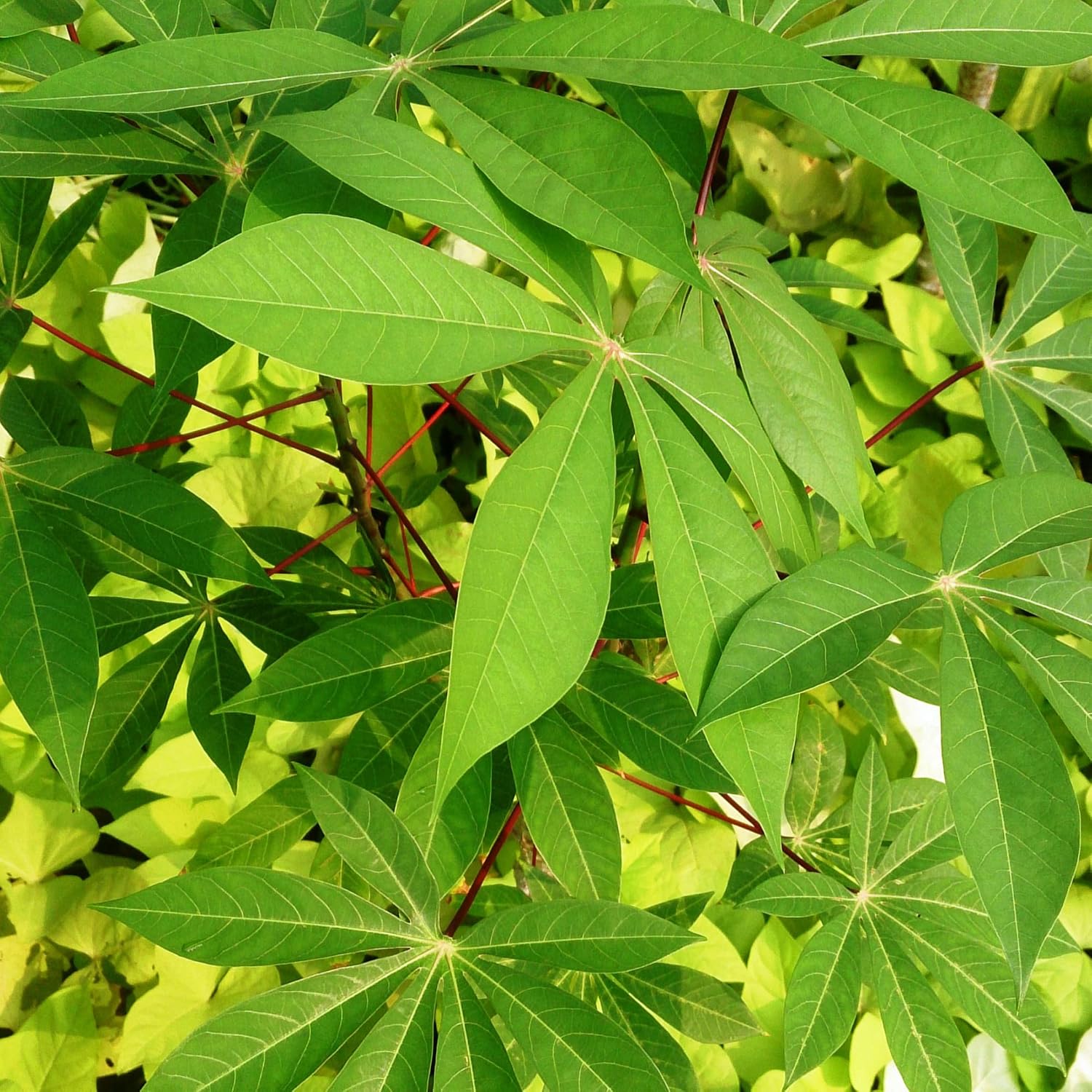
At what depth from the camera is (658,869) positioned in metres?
0.97

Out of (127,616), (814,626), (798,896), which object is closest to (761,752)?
(814,626)

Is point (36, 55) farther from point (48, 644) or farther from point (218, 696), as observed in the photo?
point (218, 696)

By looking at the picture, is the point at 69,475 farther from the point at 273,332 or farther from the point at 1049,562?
the point at 1049,562

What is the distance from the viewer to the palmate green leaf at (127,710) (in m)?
0.62

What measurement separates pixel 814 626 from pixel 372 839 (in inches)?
9.4

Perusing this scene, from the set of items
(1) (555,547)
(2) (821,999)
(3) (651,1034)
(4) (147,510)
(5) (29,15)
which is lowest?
(3) (651,1034)

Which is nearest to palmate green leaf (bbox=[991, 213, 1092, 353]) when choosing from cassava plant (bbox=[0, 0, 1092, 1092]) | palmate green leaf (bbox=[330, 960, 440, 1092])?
cassava plant (bbox=[0, 0, 1092, 1092])

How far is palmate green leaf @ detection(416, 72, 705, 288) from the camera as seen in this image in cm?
34

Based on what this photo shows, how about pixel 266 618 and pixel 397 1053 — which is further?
pixel 266 618

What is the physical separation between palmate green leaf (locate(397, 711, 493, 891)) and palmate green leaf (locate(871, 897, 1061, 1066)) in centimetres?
32

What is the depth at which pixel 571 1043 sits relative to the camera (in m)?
0.43

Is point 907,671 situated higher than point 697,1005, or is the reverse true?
point 907,671

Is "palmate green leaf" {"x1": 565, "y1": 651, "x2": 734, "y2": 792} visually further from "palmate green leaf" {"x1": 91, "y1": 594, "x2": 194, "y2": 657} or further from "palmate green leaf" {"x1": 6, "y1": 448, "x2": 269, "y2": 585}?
"palmate green leaf" {"x1": 91, "y1": 594, "x2": 194, "y2": 657}

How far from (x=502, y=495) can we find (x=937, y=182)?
0.22m
